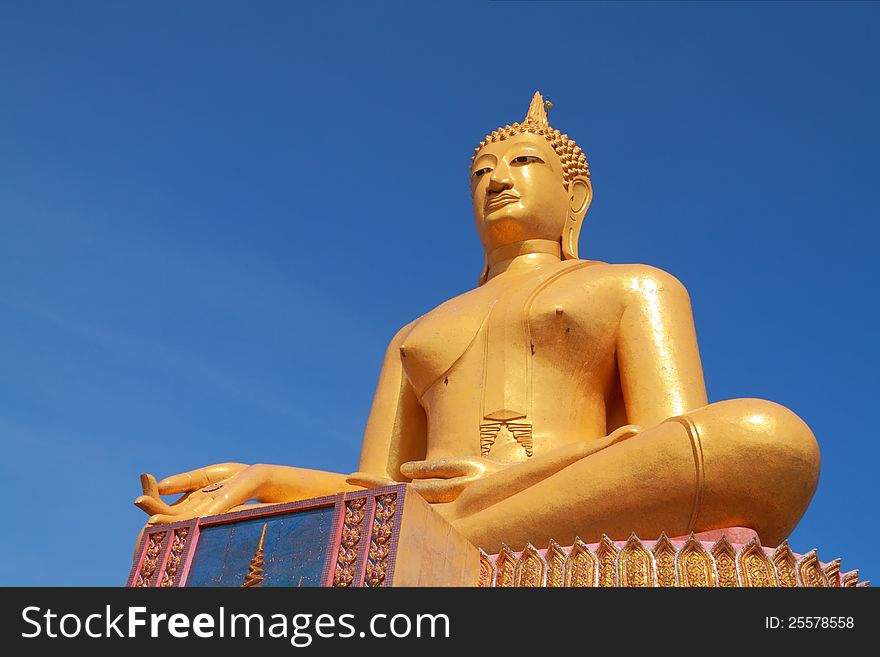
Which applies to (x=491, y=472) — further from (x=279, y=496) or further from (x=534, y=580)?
(x=279, y=496)

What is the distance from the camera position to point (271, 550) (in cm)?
429

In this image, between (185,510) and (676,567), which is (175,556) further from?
(676,567)

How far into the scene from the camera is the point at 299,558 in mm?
4184

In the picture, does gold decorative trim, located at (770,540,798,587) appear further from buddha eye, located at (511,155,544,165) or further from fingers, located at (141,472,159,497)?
buddha eye, located at (511,155,544,165)

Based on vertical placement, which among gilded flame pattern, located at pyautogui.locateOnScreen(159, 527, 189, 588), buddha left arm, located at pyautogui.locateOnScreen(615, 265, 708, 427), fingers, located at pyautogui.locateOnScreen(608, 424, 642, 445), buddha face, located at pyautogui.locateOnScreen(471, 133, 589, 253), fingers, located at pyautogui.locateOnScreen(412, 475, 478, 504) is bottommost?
gilded flame pattern, located at pyautogui.locateOnScreen(159, 527, 189, 588)

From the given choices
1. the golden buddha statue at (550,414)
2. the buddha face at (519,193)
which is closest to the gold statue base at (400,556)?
the golden buddha statue at (550,414)

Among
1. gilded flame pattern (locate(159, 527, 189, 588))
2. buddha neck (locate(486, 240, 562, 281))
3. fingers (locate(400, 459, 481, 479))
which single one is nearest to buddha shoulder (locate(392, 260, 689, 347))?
buddha neck (locate(486, 240, 562, 281))

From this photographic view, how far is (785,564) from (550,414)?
7.00 feet

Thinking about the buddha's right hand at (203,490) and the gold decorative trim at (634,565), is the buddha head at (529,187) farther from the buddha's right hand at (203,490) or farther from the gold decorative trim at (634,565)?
the gold decorative trim at (634,565)

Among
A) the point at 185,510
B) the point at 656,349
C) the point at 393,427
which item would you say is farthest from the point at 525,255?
the point at 185,510

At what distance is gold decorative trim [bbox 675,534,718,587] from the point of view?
15.1 ft

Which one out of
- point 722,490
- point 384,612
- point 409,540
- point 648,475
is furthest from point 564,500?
point 384,612

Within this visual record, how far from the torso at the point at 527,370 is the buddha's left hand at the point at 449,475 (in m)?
0.46

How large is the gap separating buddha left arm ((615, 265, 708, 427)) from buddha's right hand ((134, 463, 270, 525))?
2290mm
